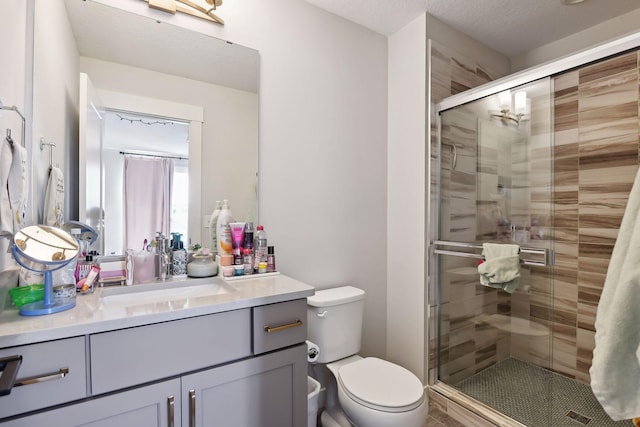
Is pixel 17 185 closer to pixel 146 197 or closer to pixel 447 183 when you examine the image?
pixel 146 197

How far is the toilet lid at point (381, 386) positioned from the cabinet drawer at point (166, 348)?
2.07 ft

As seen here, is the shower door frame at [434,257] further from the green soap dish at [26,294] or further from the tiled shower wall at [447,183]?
the green soap dish at [26,294]

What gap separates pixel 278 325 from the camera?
1.19m

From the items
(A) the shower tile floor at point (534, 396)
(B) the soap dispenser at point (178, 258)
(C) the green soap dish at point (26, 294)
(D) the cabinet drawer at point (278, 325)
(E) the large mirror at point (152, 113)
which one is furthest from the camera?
(A) the shower tile floor at point (534, 396)

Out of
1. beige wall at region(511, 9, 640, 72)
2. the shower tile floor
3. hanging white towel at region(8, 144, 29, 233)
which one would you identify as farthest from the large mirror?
beige wall at region(511, 9, 640, 72)

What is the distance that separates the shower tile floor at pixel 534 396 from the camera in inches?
70.4

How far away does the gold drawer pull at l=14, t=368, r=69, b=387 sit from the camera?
781 mm

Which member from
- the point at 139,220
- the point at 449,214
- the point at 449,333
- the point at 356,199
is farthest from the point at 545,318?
the point at 139,220

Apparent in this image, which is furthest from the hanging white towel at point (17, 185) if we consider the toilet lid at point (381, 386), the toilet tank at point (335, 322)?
the toilet lid at point (381, 386)

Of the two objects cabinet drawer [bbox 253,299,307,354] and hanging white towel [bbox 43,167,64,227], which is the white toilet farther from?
hanging white towel [bbox 43,167,64,227]

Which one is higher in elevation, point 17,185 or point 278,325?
point 17,185

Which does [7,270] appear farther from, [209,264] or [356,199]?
[356,199]

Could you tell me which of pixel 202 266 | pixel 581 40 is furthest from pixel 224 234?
pixel 581 40

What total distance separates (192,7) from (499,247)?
6.77ft
